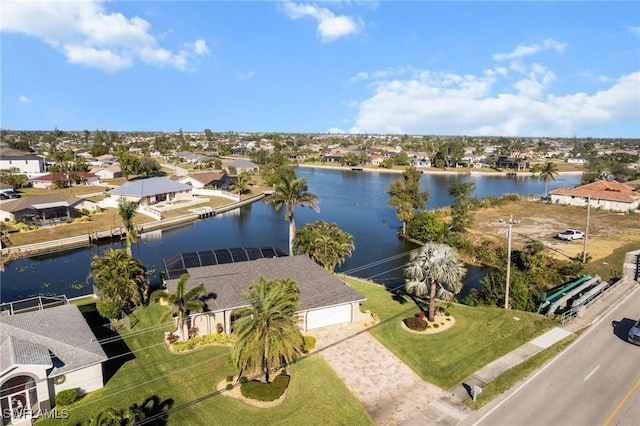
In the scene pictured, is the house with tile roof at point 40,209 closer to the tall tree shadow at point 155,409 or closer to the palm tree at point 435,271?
the tall tree shadow at point 155,409

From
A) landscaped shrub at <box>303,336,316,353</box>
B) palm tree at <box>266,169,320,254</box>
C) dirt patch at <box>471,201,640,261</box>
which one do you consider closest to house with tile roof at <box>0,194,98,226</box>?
palm tree at <box>266,169,320,254</box>

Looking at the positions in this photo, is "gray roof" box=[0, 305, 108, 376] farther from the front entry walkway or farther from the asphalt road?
the asphalt road

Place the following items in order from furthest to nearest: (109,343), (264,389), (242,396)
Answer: (109,343) → (242,396) → (264,389)

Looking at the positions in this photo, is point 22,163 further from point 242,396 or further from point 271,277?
point 242,396

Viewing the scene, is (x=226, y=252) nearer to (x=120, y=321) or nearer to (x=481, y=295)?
(x=120, y=321)

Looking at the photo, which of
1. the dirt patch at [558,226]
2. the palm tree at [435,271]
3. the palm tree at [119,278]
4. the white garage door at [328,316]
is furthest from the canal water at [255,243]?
the white garage door at [328,316]

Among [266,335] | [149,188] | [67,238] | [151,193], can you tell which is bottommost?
[67,238]

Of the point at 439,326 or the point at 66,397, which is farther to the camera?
the point at 439,326

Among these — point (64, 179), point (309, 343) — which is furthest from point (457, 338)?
point (64, 179)
